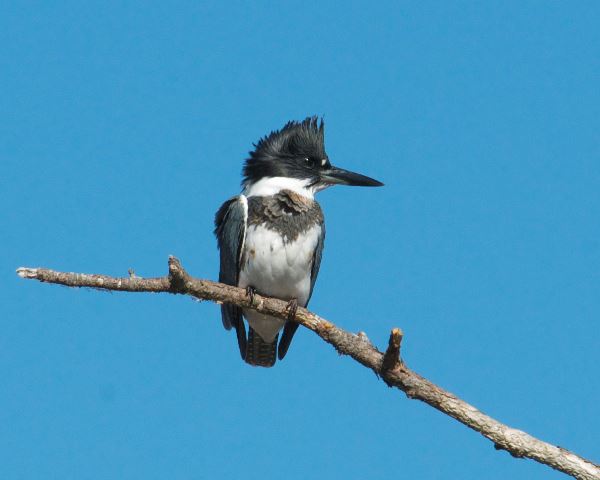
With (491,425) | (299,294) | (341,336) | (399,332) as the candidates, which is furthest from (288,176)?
(491,425)

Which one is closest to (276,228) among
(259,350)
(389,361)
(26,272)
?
(259,350)

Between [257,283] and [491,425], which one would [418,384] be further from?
[257,283]

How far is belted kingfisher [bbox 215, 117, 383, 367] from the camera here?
21.3 feet

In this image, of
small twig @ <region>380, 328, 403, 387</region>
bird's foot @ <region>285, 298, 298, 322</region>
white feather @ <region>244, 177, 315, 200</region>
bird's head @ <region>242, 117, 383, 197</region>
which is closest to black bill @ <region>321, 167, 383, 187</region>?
bird's head @ <region>242, 117, 383, 197</region>

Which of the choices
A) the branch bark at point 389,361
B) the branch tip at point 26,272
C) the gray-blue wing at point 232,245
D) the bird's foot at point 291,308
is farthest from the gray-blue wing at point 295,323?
the branch tip at point 26,272

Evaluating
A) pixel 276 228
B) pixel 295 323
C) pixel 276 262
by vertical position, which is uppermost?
pixel 276 228

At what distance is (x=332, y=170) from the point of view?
23.8 ft

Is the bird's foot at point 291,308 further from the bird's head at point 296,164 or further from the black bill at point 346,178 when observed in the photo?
the black bill at point 346,178

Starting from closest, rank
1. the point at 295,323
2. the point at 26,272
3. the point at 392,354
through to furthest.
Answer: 1. the point at 26,272
2. the point at 392,354
3. the point at 295,323

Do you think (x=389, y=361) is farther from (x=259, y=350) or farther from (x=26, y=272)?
(x=259, y=350)

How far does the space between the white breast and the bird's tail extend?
65 centimetres

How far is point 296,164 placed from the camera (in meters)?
7.12

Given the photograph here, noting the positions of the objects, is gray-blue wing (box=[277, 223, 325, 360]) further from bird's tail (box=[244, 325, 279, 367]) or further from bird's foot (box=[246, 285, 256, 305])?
bird's foot (box=[246, 285, 256, 305])

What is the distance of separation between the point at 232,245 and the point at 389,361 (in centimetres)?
221
